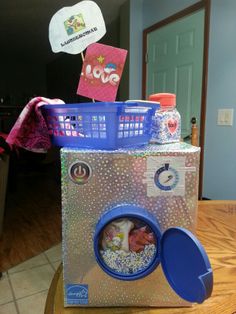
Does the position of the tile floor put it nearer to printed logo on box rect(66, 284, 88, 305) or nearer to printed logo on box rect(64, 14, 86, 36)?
printed logo on box rect(66, 284, 88, 305)

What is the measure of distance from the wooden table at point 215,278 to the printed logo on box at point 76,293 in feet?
0.05

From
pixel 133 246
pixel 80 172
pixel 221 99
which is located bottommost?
pixel 133 246

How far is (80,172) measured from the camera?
A: 446 millimetres

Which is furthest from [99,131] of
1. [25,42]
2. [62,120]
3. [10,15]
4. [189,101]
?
[25,42]

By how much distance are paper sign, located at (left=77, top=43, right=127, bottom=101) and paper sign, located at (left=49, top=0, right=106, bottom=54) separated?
26mm

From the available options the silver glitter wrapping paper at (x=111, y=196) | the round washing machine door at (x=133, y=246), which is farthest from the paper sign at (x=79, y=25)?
the round washing machine door at (x=133, y=246)

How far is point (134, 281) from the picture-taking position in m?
0.48

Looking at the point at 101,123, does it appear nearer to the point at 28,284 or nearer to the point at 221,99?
the point at 28,284

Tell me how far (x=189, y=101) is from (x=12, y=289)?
204 cm

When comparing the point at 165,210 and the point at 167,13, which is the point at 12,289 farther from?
the point at 167,13

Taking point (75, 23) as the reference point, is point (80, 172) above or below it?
below

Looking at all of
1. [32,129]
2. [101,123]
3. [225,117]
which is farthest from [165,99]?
[225,117]

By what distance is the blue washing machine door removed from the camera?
0.33 meters

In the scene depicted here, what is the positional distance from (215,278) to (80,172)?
0.35 m
